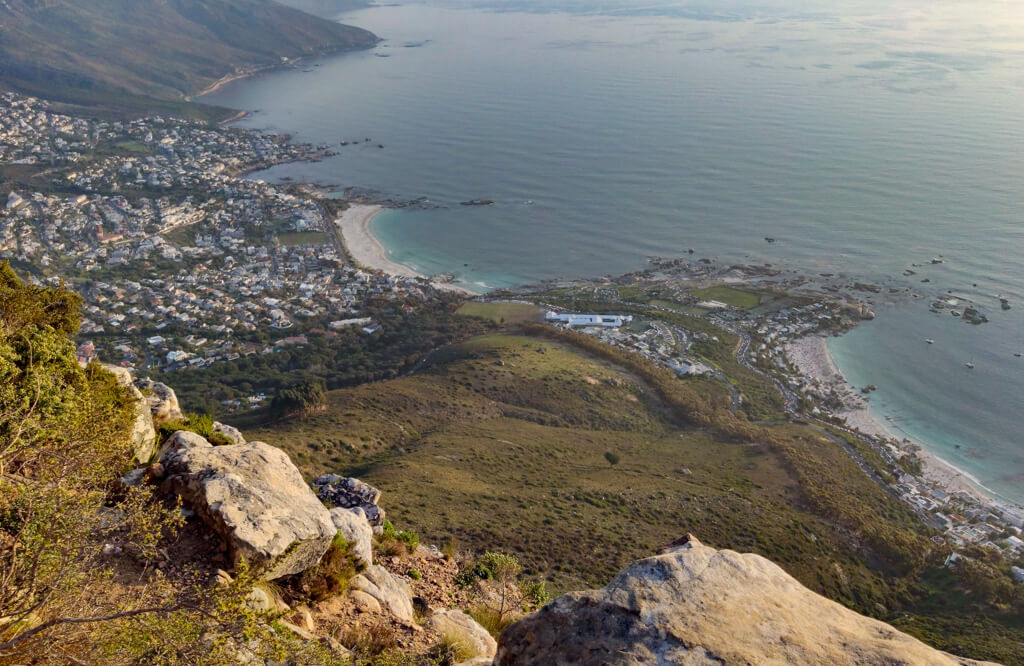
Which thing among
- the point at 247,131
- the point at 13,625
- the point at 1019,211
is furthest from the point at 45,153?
the point at 1019,211

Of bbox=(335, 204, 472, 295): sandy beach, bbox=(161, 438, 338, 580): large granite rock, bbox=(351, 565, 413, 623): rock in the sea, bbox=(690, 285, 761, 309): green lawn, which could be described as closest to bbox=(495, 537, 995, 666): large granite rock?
bbox=(161, 438, 338, 580): large granite rock

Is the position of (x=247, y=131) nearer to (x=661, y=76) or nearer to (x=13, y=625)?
(x=661, y=76)

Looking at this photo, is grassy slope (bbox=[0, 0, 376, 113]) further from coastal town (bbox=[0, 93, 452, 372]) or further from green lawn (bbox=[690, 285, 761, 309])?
green lawn (bbox=[690, 285, 761, 309])

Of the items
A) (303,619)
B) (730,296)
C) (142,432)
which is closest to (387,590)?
(303,619)

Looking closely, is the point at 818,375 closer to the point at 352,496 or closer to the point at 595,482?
the point at 595,482

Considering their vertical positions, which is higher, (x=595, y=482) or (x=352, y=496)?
(x=352, y=496)
